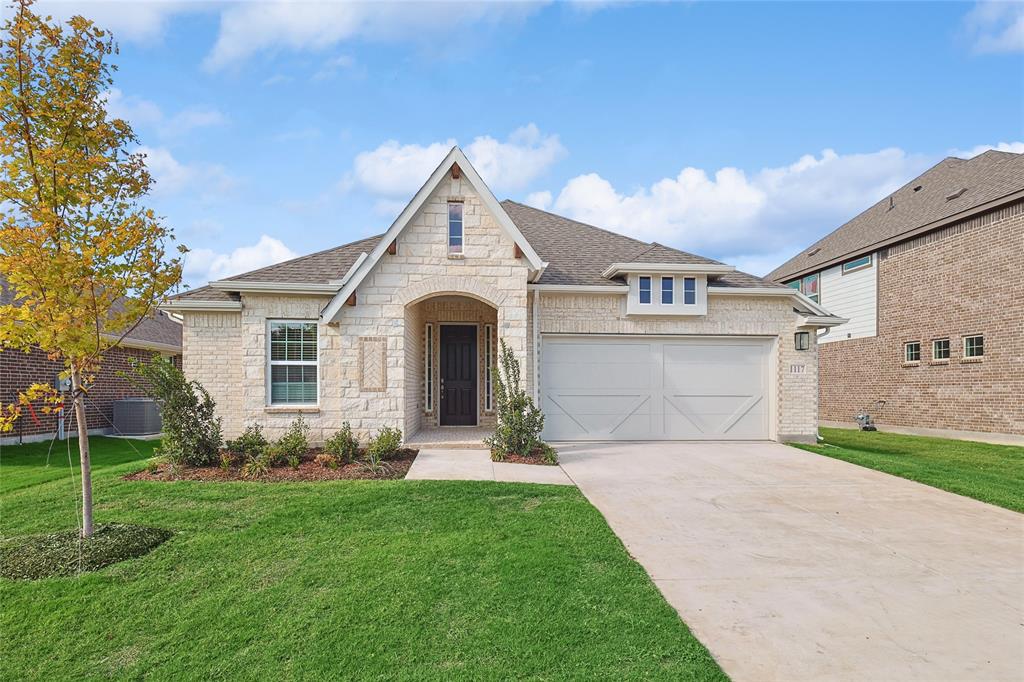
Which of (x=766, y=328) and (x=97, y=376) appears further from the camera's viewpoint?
(x=97, y=376)

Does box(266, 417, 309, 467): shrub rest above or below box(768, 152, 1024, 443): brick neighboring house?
below

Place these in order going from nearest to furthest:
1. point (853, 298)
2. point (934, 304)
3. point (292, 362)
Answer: point (292, 362) < point (934, 304) < point (853, 298)

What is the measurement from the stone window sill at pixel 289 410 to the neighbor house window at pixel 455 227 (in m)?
4.39

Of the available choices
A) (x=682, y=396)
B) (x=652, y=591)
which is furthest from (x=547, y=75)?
(x=652, y=591)

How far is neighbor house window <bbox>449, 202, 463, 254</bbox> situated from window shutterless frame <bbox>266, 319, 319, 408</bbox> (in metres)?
3.46

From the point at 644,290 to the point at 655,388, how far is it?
91.6 inches

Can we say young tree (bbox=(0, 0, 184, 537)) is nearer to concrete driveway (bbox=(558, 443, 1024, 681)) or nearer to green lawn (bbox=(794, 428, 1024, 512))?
concrete driveway (bbox=(558, 443, 1024, 681))

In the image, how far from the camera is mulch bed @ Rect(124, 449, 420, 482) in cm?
837

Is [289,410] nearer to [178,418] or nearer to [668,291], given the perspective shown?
[178,418]

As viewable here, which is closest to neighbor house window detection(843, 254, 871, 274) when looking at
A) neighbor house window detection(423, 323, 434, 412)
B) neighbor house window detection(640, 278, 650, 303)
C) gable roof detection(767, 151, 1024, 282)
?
gable roof detection(767, 151, 1024, 282)

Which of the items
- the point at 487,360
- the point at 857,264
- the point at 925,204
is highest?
the point at 925,204

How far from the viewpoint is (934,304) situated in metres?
16.8

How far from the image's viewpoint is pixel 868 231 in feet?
66.5

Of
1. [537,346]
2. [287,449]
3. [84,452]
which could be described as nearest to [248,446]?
[287,449]
